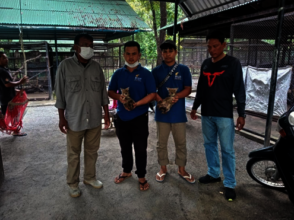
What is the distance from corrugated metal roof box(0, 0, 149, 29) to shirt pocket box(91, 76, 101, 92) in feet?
19.9

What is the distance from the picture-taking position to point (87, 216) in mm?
2404

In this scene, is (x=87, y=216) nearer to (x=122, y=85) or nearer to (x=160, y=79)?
(x=122, y=85)

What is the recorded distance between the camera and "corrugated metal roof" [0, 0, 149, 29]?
25.3 feet

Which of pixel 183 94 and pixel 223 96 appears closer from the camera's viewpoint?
pixel 223 96

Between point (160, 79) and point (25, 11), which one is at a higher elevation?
point (25, 11)

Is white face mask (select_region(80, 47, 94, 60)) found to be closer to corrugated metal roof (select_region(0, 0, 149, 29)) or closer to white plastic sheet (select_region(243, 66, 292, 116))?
white plastic sheet (select_region(243, 66, 292, 116))

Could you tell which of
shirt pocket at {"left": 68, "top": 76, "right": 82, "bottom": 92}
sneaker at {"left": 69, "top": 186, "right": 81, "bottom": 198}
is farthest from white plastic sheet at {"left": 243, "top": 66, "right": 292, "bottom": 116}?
sneaker at {"left": 69, "top": 186, "right": 81, "bottom": 198}

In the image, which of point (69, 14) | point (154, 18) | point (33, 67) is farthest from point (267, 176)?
point (33, 67)

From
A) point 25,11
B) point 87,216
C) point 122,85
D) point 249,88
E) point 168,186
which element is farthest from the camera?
point 25,11

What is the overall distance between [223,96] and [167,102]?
675 mm

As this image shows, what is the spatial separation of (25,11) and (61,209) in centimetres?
801

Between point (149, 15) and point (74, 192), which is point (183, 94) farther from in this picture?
point (149, 15)

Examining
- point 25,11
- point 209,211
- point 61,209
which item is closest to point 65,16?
point 25,11

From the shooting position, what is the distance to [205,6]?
14.9 feet
